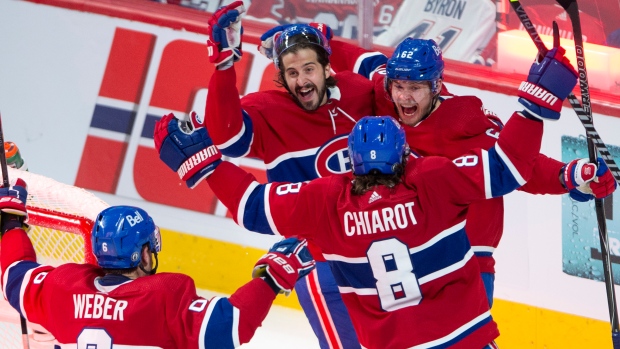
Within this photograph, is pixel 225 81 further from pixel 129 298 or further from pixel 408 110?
pixel 129 298

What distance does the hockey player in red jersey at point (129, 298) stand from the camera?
3.03m

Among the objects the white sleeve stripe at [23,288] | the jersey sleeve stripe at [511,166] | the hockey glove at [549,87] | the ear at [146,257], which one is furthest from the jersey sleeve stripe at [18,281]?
the hockey glove at [549,87]

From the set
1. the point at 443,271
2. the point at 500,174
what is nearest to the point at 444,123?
the point at 500,174

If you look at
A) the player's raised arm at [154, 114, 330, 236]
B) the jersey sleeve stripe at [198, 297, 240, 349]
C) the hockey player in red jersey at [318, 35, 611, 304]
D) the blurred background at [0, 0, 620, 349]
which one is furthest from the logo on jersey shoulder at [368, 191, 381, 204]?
the blurred background at [0, 0, 620, 349]

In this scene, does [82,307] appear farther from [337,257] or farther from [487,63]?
[487,63]

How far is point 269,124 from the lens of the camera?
3857 millimetres

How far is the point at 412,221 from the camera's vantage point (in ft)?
10.1

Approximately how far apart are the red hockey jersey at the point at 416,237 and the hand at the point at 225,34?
68 cm

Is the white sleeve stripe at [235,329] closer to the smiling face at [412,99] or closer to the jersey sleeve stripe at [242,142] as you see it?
the jersey sleeve stripe at [242,142]

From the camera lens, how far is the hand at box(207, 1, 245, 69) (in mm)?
3649

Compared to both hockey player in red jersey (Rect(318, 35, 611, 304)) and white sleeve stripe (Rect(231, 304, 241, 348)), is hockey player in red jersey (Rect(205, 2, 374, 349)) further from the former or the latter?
white sleeve stripe (Rect(231, 304, 241, 348))

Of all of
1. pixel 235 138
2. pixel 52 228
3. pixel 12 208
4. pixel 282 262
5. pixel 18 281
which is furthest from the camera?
pixel 52 228

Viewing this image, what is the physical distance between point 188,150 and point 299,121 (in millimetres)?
572

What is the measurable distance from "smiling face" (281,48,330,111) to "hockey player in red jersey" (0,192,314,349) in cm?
74
